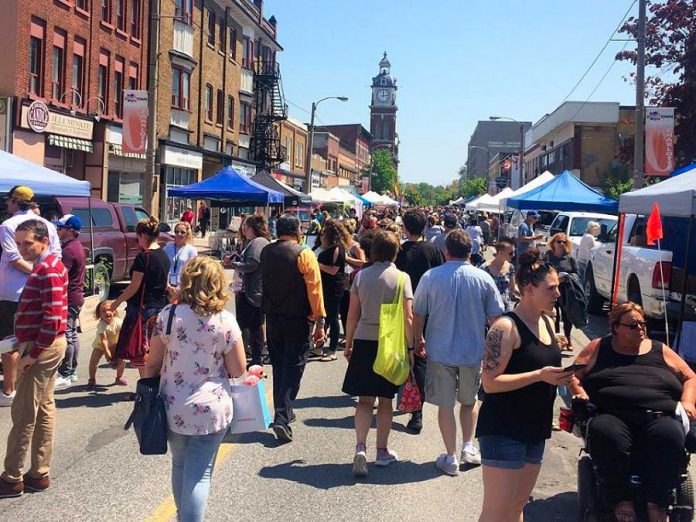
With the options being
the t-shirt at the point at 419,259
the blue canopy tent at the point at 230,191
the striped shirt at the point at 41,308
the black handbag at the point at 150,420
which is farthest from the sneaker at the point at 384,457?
the blue canopy tent at the point at 230,191

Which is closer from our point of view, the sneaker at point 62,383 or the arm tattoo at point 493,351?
the arm tattoo at point 493,351

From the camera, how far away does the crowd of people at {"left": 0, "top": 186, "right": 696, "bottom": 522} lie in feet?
12.6

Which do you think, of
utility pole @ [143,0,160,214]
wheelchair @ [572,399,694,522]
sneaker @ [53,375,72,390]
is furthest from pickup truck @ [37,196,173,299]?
wheelchair @ [572,399,694,522]

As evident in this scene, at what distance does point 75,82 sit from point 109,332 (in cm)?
1961

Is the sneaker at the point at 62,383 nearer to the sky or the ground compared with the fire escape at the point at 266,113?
nearer to the ground

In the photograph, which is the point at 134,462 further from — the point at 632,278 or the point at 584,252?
the point at 584,252

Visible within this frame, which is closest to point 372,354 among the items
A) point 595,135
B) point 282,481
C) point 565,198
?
point 282,481

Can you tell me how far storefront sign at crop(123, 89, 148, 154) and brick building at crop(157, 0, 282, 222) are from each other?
8.65m

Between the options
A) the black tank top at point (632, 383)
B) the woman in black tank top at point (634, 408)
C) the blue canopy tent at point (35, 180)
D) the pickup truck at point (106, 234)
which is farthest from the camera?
the pickup truck at point (106, 234)

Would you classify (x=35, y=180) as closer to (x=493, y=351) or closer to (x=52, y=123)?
(x=493, y=351)

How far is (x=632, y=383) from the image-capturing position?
4.64 meters

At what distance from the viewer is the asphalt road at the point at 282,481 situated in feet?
15.9

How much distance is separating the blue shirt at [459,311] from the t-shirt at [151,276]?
10.7 feet

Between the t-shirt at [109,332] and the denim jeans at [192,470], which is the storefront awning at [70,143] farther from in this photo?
the denim jeans at [192,470]
